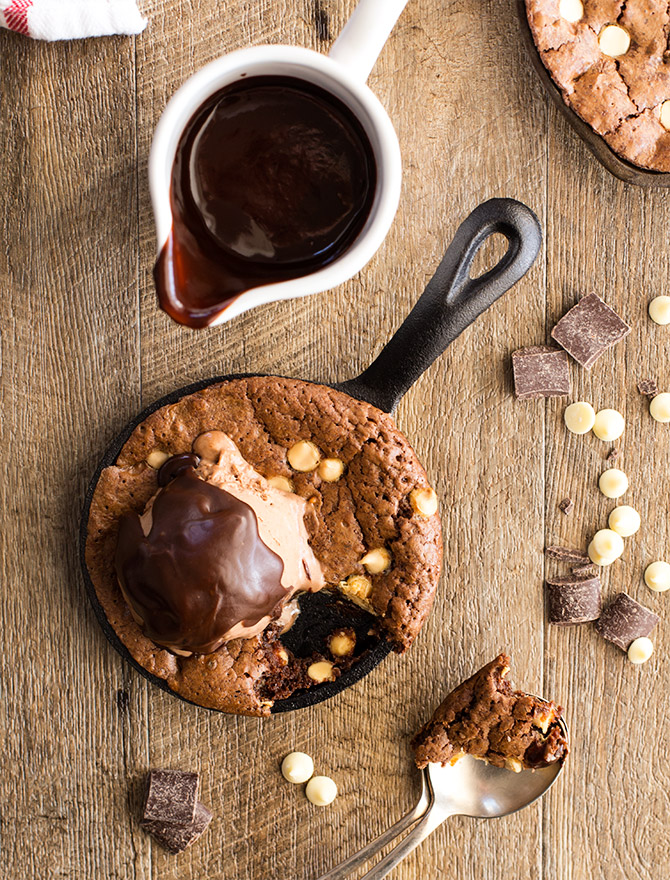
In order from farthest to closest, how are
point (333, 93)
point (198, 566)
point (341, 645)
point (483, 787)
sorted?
point (483, 787) → point (341, 645) → point (198, 566) → point (333, 93)

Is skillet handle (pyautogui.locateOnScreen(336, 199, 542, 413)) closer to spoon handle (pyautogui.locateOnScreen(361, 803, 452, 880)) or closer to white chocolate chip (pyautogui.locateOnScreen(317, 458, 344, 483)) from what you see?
white chocolate chip (pyautogui.locateOnScreen(317, 458, 344, 483))

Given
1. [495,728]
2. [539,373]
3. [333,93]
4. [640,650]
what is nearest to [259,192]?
[333,93]

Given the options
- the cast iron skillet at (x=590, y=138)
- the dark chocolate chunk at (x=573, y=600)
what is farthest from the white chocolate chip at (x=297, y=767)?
the cast iron skillet at (x=590, y=138)

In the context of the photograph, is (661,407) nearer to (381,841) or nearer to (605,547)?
(605,547)

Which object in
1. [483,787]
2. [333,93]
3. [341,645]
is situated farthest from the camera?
[483,787]

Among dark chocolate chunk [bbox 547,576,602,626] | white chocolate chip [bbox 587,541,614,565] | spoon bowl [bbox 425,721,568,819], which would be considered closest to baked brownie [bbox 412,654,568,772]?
spoon bowl [bbox 425,721,568,819]

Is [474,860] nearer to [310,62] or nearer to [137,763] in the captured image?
[137,763]
